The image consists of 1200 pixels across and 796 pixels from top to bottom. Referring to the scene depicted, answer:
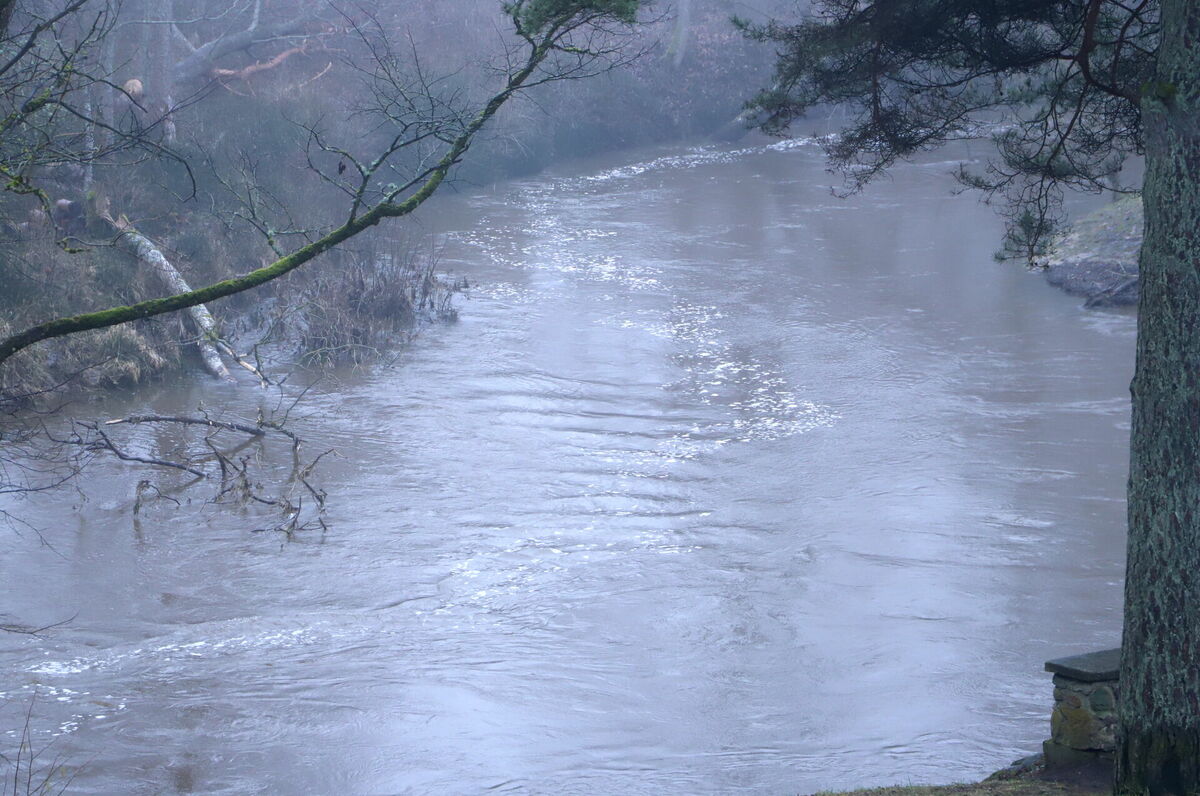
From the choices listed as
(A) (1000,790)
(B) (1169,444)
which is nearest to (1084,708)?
(A) (1000,790)

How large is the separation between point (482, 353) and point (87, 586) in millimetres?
8355

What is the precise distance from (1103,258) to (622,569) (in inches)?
528

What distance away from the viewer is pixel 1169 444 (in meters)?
4.59

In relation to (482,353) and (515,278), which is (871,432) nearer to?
(482,353)

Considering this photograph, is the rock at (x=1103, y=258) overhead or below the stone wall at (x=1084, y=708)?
overhead

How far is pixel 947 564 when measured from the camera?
1070 centimetres

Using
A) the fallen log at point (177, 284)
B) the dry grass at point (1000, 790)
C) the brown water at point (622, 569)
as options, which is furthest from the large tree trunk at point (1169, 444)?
the fallen log at point (177, 284)

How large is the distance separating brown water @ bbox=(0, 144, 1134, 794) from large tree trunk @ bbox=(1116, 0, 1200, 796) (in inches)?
103

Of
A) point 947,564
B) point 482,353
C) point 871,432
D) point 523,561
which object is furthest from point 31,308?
point 947,564

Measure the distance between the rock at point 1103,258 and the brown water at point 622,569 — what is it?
753 millimetres

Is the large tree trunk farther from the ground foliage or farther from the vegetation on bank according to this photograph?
the vegetation on bank

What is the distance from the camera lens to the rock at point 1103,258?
1919cm

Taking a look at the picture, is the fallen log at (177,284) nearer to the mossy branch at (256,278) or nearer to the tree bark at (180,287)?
the tree bark at (180,287)

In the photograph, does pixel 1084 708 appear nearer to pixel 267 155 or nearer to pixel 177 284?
pixel 177 284
